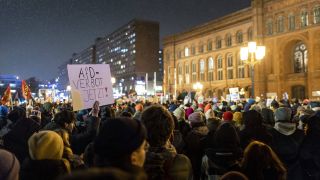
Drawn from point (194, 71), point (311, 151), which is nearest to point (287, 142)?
point (311, 151)

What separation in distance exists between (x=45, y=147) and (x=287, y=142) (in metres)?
3.78

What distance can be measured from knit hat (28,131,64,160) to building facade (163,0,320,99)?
117 feet

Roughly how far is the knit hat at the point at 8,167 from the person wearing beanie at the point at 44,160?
0.12m

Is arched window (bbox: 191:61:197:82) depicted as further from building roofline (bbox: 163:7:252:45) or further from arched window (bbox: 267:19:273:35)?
arched window (bbox: 267:19:273:35)

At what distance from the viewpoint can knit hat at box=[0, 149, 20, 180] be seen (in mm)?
2926

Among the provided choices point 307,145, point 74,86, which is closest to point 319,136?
point 307,145

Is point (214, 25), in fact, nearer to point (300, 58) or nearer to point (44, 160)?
point (300, 58)

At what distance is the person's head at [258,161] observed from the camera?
3.85 meters

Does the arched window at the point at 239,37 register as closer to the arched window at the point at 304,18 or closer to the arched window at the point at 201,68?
the arched window at the point at 201,68

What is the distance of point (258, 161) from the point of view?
3855mm

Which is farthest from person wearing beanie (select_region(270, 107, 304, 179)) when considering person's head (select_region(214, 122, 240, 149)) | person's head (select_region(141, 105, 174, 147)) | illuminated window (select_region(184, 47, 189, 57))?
illuminated window (select_region(184, 47, 189, 57))

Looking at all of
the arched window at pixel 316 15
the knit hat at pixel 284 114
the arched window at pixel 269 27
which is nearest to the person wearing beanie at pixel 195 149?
the knit hat at pixel 284 114

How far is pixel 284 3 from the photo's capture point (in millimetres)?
47469

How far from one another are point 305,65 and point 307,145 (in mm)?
46022
